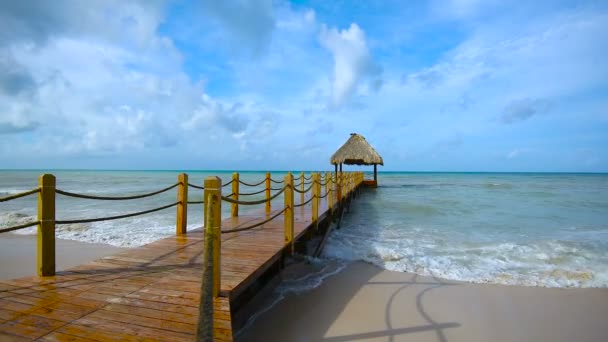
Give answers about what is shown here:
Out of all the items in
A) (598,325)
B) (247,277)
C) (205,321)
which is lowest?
(598,325)

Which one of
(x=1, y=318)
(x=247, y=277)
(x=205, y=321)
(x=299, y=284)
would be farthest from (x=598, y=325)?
(x=1, y=318)

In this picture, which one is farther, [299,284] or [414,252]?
[414,252]

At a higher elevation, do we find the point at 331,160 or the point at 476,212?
the point at 331,160

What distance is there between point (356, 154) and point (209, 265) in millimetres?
23698

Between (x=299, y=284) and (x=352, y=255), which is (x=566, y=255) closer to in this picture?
(x=352, y=255)

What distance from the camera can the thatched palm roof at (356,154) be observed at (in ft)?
82.5

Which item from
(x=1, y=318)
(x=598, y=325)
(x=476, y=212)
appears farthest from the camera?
(x=476, y=212)

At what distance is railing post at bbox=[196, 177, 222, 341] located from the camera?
1.98 meters

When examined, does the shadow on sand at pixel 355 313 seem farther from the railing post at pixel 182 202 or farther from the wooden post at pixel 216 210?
the railing post at pixel 182 202

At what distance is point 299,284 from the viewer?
5.68 metres

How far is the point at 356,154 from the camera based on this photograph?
25344 millimetres

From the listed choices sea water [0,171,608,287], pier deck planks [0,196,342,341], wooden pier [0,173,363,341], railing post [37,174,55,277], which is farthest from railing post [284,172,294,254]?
railing post [37,174,55,277]

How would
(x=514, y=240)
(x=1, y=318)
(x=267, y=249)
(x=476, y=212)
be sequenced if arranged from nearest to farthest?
(x=1, y=318) → (x=267, y=249) → (x=514, y=240) → (x=476, y=212)

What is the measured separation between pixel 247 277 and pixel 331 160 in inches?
918
